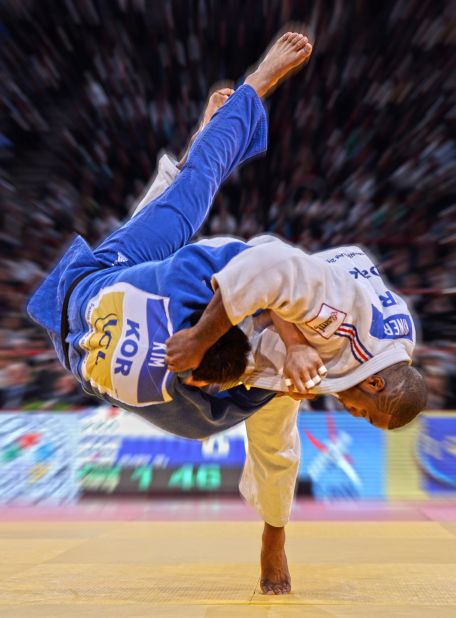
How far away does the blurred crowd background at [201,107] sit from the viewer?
23.5 feet

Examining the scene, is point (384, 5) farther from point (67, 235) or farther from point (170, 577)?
point (170, 577)

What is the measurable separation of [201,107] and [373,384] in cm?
637

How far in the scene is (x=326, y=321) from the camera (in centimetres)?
162

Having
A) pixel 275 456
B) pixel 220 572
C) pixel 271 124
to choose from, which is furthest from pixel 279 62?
pixel 271 124

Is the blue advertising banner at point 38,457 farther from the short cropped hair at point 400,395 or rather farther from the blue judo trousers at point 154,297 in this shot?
the short cropped hair at point 400,395

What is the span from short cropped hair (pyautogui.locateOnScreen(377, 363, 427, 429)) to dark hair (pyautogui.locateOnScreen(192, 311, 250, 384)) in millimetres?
331

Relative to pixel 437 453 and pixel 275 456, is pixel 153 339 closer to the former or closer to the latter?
pixel 275 456

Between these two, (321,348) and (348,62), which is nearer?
(321,348)

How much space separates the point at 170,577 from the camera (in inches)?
91.5

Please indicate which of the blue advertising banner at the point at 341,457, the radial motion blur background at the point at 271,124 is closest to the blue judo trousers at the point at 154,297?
A: the blue advertising banner at the point at 341,457

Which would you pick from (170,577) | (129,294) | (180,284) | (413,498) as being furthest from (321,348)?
(413,498)

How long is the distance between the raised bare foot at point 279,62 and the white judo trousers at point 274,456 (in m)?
1.07

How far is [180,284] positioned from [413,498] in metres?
3.96

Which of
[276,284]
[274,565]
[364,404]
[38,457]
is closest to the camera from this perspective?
[276,284]
